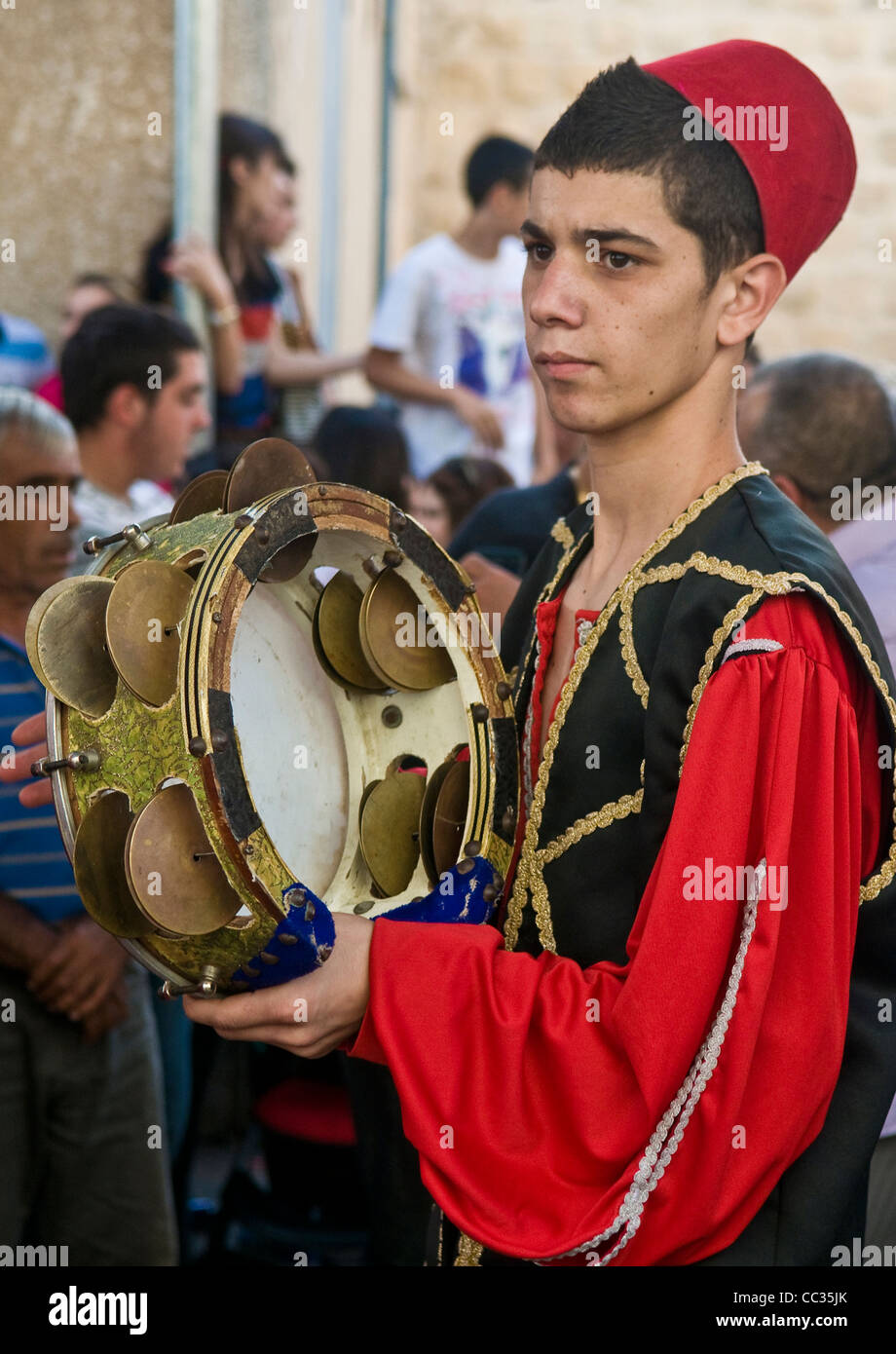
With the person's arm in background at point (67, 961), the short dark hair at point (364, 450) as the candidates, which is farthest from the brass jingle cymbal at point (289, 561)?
the short dark hair at point (364, 450)

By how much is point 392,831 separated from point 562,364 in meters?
0.61

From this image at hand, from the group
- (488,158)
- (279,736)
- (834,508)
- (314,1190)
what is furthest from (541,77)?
(279,736)

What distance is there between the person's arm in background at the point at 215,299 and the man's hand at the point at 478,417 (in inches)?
30.8

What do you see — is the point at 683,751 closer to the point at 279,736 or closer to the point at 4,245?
the point at 279,736

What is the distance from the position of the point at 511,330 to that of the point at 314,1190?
3271 millimetres

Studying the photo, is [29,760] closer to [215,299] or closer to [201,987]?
[201,987]

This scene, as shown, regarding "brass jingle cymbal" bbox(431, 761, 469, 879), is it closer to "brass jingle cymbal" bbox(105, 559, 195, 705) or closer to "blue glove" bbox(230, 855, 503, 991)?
"blue glove" bbox(230, 855, 503, 991)

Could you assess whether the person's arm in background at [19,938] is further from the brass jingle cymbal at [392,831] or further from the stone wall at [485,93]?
the stone wall at [485,93]

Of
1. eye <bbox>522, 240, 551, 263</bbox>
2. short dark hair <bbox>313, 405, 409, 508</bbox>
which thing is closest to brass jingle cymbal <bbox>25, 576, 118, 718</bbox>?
eye <bbox>522, 240, 551, 263</bbox>

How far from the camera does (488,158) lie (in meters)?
5.43

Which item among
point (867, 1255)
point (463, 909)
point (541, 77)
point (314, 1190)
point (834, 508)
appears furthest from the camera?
point (541, 77)

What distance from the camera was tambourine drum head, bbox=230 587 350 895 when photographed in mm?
1771

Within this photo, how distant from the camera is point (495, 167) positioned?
539cm

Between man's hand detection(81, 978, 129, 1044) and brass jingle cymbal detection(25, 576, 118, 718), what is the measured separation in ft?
4.48
